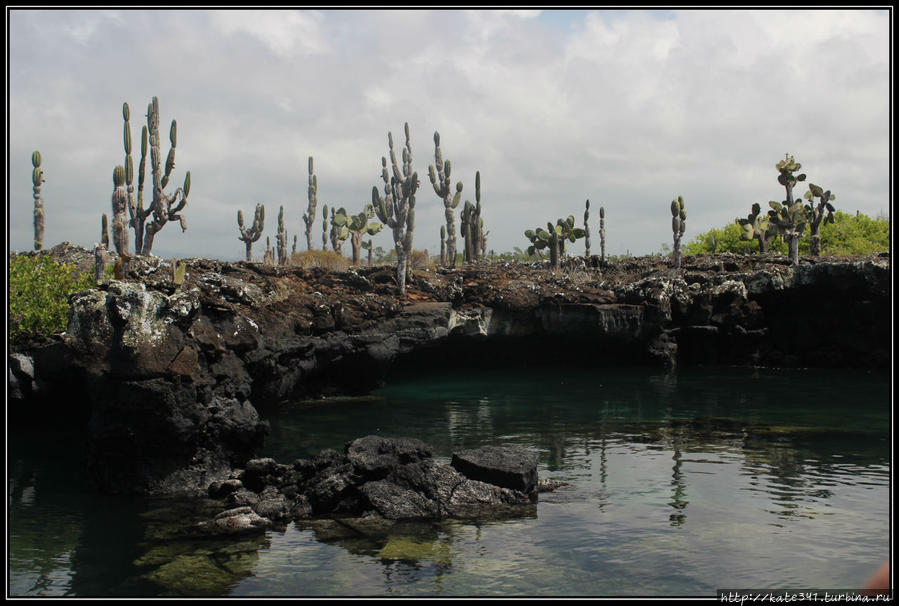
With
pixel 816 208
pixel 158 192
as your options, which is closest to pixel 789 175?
pixel 816 208

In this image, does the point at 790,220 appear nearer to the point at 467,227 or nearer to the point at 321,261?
the point at 467,227

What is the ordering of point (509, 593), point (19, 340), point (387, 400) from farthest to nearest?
point (387, 400) < point (19, 340) < point (509, 593)

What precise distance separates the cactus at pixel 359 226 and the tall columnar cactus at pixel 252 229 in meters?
6.36

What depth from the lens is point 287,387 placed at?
90.4 feet

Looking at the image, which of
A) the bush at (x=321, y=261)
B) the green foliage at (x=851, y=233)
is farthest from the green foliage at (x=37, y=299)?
the green foliage at (x=851, y=233)

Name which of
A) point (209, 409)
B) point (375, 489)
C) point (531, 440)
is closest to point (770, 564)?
point (375, 489)

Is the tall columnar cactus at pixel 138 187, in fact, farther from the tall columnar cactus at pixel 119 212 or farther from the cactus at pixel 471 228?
the cactus at pixel 471 228

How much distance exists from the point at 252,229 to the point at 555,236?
17136mm

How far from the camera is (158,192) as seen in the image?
106 ft

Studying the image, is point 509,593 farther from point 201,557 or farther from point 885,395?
point 885,395

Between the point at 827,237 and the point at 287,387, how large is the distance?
46.6 metres

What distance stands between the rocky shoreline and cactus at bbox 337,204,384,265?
1214 centimetres

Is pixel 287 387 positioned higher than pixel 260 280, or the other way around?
pixel 260 280

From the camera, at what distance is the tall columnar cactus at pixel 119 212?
28.5m
